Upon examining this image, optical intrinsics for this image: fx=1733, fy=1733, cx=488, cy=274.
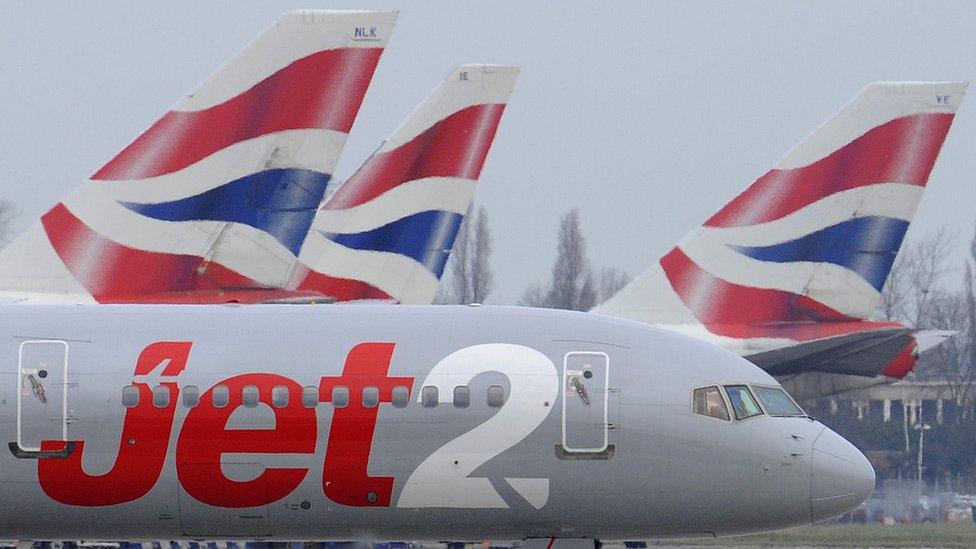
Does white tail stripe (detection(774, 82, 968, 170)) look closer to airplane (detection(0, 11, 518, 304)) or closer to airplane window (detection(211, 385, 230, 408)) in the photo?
airplane (detection(0, 11, 518, 304))

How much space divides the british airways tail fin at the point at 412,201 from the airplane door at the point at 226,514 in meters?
11.9

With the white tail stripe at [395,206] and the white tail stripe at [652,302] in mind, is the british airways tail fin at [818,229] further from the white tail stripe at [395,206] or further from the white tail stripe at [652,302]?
the white tail stripe at [395,206]

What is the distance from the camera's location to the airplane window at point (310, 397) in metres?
21.9

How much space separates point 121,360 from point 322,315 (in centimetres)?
265

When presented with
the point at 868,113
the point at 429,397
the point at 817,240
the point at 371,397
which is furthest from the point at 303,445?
the point at 868,113

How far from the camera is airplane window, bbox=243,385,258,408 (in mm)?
21906

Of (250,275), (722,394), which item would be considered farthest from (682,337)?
(250,275)

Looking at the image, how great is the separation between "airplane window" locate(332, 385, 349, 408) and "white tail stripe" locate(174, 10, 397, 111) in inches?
310

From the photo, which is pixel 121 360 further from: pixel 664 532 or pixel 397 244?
pixel 397 244

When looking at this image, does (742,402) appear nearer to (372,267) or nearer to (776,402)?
(776,402)

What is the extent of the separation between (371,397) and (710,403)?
4.28 m

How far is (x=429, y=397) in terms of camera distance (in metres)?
21.8

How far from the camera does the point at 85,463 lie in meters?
21.9

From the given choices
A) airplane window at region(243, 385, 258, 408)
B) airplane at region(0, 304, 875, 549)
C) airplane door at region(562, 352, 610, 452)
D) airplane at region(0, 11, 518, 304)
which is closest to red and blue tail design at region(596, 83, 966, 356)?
airplane at region(0, 11, 518, 304)
